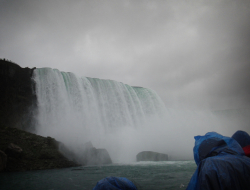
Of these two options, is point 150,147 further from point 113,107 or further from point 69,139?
point 69,139

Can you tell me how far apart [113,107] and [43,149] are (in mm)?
14815

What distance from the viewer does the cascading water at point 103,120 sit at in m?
18.2

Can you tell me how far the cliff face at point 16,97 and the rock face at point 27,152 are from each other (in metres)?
3.77

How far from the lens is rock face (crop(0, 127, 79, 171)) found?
983cm

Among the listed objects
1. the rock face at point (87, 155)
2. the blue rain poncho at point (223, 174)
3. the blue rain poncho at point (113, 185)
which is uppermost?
the blue rain poncho at point (223, 174)

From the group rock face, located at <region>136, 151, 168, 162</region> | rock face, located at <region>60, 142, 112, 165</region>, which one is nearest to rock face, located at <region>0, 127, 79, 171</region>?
rock face, located at <region>60, 142, 112, 165</region>

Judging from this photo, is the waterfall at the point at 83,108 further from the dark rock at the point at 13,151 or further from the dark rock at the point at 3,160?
the dark rock at the point at 3,160

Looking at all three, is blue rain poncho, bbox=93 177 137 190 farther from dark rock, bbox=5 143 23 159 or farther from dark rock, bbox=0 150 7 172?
dark rock, bbox=5 143 23 159

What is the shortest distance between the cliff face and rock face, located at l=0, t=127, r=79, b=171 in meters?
3.77

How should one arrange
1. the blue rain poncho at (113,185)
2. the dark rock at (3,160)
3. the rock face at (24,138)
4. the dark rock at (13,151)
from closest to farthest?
the blue rain poncho at (113,185), the dark rock at (3,160), the dark rock at (13,151), the rock face at (24,138)

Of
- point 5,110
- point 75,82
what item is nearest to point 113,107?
point 75,82

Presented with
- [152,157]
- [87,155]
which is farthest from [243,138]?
[152,157]

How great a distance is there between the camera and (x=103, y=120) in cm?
2330

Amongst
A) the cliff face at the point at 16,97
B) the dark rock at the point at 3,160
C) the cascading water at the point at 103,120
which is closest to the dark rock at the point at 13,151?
the dark rock at the point at 3,160
